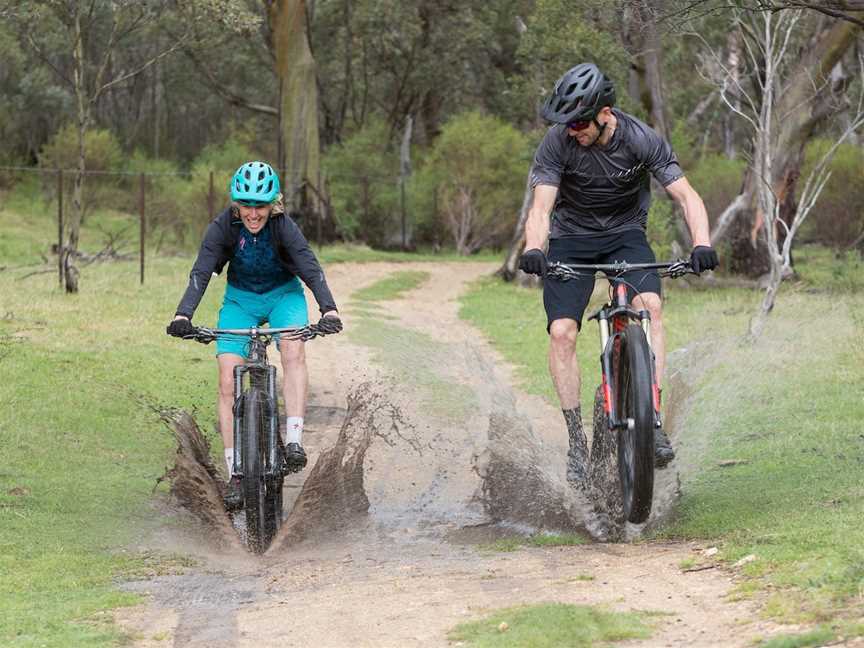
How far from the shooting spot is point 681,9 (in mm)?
8898

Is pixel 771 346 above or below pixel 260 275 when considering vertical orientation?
below

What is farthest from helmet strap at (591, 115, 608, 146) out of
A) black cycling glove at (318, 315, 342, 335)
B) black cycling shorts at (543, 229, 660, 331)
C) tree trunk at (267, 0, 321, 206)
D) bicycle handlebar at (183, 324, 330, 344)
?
tree trunk at (267, 0, 321, 206)

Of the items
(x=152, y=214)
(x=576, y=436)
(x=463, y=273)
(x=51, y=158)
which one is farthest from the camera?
(x=51, y=158)

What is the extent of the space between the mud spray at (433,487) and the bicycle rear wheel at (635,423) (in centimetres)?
48

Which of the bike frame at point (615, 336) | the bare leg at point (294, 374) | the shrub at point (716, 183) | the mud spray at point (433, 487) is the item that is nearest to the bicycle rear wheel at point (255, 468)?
the mud spray at point (433, 487)

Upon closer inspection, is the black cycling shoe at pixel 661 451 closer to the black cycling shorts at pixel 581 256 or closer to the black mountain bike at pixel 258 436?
the black cycling shorts at pixel 581 256

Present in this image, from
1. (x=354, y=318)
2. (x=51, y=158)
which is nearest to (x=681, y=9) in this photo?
(x=354, y=318)

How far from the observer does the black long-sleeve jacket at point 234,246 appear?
7977mm

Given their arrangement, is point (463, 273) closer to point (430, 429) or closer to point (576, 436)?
point (430, 429)

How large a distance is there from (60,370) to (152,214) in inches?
906

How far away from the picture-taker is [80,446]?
34.9ft

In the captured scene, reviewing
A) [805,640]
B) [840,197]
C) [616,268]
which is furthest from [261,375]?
[840,197]

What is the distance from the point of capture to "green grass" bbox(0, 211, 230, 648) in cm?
655

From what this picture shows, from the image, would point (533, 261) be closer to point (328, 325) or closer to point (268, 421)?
point (328, 325)
